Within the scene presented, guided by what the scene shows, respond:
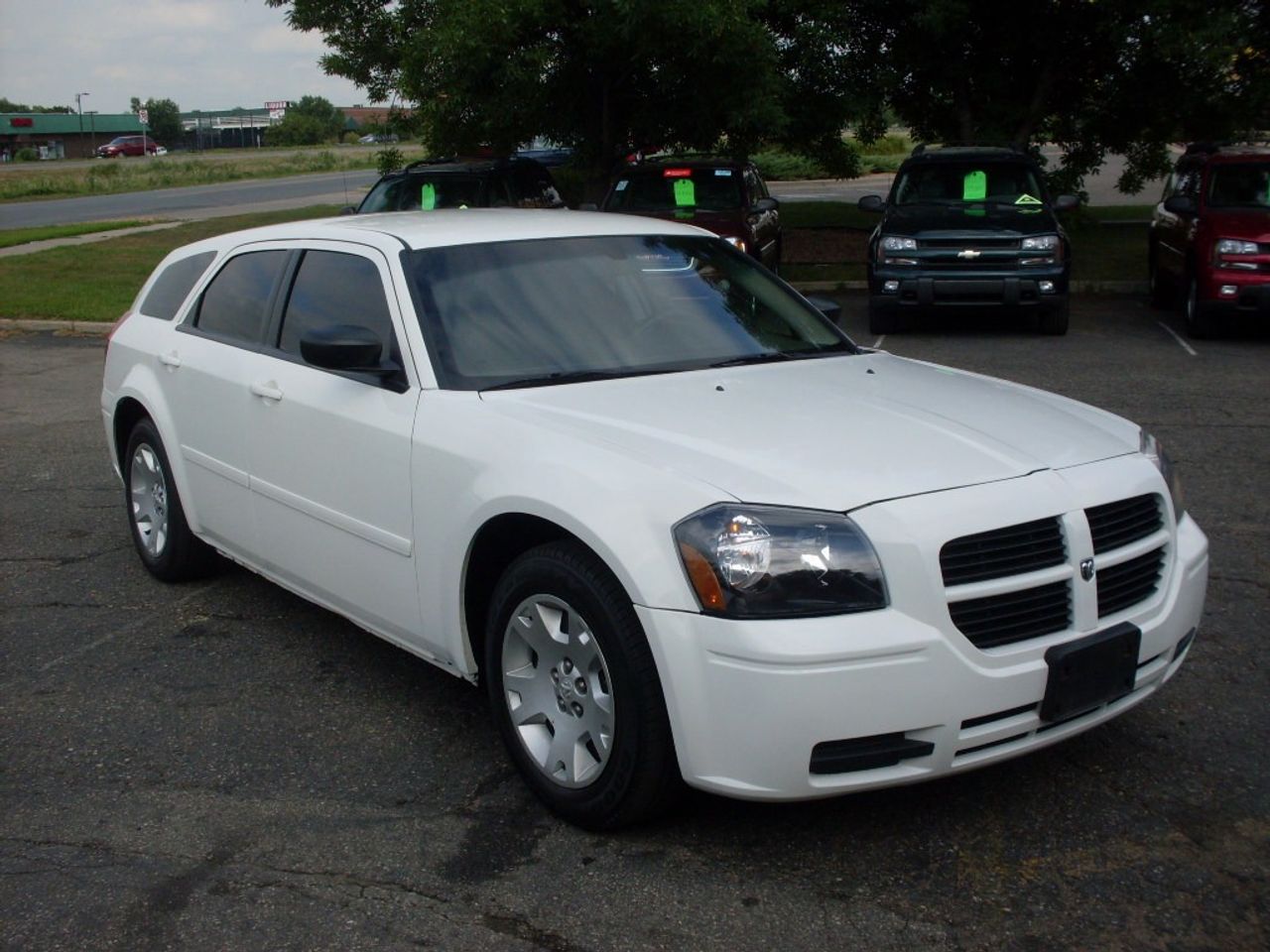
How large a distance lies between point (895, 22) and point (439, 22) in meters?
6.49

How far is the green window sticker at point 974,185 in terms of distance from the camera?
1432cm

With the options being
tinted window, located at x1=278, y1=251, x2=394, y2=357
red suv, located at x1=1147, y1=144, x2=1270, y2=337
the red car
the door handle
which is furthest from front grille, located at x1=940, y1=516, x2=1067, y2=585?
the red car

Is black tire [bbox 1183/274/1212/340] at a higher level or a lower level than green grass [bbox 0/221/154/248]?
lower

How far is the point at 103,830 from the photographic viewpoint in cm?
384

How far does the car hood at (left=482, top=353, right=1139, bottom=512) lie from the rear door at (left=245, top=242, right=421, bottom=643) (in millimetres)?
478

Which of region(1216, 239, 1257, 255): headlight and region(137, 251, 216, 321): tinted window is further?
region(1216, 239, 1257, 255): headlight

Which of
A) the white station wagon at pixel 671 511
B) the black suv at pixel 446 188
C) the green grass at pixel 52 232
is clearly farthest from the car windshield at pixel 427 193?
the green grass at pixel 52 232

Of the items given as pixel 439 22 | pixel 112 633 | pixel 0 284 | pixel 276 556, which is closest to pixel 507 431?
pixel 276 556

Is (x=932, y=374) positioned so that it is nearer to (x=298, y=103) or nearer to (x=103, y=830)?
(x=103, y=830)

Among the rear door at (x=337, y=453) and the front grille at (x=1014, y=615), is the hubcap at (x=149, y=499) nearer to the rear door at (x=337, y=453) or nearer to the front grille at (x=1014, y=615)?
the rear door at (x=337, y=453)

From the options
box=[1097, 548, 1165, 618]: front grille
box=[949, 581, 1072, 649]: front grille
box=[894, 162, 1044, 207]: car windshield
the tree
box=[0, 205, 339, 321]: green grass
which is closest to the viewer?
box=[949, 581, 1072, 649]: front grille

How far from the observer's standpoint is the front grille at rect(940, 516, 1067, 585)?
11.1 feet

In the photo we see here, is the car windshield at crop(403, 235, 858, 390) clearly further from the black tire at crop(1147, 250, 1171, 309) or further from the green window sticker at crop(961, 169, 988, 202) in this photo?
the black tire at crop(1147, 250, 1171, 309)

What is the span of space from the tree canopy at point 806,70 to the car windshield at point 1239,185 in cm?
244
